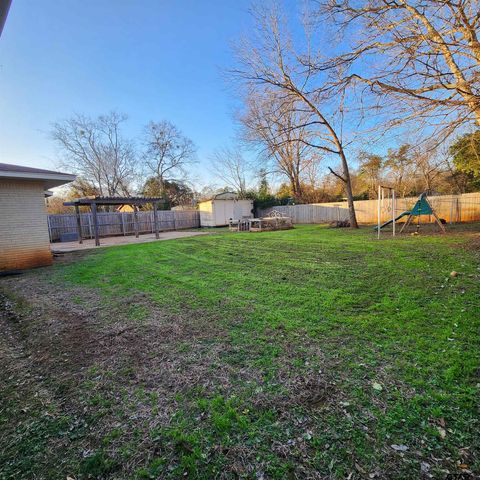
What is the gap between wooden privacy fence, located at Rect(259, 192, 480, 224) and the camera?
11.9m

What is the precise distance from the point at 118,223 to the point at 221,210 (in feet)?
25.3

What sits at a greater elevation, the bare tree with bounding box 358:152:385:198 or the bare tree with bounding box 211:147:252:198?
the bare tree with bounding box 211:147:252:198

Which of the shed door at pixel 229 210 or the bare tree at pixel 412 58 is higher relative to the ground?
the bare tree at pixel 412 58

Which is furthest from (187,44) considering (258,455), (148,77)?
(258,455)

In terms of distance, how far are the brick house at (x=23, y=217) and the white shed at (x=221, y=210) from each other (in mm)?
13066

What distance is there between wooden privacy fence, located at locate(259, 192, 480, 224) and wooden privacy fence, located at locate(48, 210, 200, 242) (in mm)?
7150

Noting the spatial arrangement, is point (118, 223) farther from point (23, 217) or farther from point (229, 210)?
point (23, 217)

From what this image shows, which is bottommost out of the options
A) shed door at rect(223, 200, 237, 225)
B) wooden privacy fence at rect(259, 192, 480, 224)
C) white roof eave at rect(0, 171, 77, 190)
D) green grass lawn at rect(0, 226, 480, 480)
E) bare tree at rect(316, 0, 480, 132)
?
green grass lawn at rect(0, 226, 480, 480)

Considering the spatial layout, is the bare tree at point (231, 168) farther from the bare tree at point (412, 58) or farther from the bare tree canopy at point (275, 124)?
the bare tree at point (412, 58)

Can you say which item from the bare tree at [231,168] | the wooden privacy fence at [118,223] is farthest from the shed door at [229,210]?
the bare tree at [231,168]

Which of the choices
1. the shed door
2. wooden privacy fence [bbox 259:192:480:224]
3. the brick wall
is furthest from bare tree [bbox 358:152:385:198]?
the brick wall

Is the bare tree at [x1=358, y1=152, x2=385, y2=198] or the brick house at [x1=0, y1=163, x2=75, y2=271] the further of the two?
the bare tree at [x1=358, y1=152, x2=385, y2=198]

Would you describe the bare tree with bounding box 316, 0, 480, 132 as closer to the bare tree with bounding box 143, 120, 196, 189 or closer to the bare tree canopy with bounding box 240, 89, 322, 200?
the bare tree canopy with bounding box 240, 89, 322, 200

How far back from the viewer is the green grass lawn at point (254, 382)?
141cm
